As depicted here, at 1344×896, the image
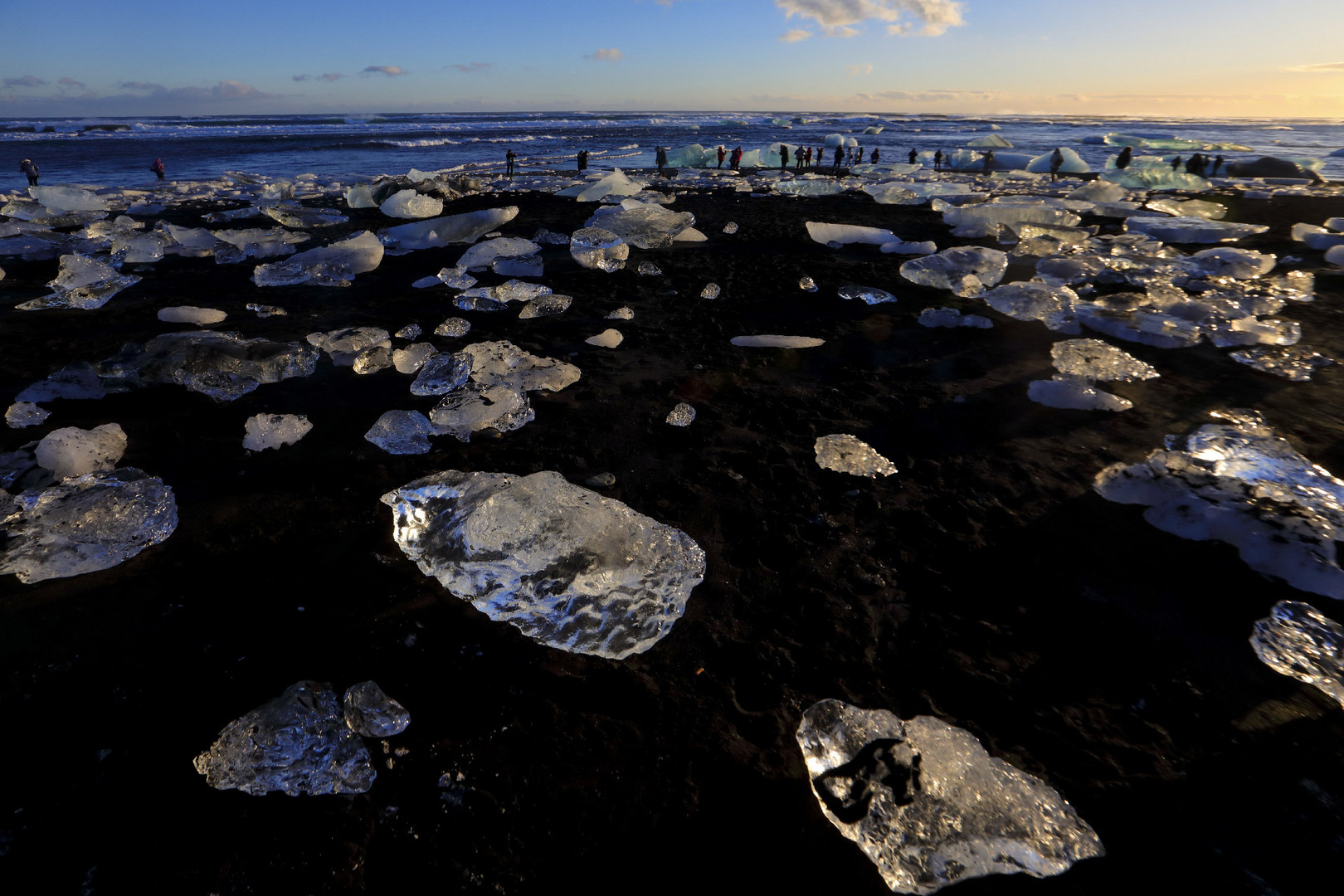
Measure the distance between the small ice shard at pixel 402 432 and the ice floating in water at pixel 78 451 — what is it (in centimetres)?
119

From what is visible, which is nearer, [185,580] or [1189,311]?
[185,580]

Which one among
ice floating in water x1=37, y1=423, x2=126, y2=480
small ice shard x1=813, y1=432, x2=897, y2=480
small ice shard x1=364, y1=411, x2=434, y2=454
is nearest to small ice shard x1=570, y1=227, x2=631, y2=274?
small ice shard x1=364, y1=411, x2=434, y2=454

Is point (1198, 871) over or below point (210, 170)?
below

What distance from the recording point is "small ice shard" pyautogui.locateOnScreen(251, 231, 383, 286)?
5.91 meters

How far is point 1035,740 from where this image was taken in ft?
5.40

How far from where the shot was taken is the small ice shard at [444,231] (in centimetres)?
756

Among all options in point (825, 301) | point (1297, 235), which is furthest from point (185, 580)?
point (1297, 235)

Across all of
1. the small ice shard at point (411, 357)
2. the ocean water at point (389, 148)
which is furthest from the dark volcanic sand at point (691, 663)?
the ocean water at point (389, 148)

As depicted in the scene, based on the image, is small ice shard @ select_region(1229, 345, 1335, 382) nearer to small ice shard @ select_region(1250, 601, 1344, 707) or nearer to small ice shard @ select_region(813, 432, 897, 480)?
small ice shard @ select_region(1250, 601, 1344, 707)

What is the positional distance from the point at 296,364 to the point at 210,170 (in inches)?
860

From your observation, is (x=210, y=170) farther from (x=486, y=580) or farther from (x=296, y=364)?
(x=486, y=580)

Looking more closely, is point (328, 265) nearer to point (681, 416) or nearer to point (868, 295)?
point (681, 416)

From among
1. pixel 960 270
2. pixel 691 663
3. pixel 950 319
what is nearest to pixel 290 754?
pixel 691 663

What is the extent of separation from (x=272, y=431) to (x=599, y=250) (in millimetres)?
4347
